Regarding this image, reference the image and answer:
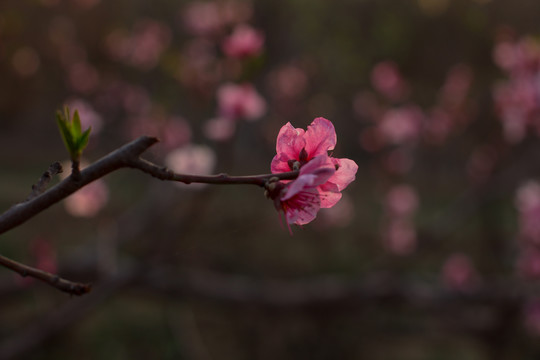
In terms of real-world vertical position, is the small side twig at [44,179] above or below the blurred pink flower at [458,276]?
below

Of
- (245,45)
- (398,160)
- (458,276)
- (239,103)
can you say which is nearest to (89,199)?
(239,103)

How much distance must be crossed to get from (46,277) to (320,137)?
15.4 inches

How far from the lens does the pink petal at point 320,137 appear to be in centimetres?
62

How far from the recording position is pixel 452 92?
3934 mm

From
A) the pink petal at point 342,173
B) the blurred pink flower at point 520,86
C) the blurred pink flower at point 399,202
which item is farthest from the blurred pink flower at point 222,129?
the blurred pink flower at point 399,202

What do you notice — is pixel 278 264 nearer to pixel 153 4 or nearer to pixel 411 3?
pixel 411 3

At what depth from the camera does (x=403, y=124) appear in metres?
4.03

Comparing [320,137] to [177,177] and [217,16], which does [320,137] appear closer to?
[177,177]

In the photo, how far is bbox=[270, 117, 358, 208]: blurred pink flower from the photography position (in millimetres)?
611

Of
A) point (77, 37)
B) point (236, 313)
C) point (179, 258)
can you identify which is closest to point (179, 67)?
point (179, 258)

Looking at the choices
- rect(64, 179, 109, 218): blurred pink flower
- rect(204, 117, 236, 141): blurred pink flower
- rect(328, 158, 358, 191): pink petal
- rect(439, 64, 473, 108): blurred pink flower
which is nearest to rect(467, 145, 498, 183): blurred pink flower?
rect(439, 64, 473, 108): blurred pink flower

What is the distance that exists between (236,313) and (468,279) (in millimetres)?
2294

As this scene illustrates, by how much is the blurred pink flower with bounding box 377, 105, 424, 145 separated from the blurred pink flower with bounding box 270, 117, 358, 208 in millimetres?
3589

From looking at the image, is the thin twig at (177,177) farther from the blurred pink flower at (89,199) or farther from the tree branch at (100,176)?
the blurred pink flower at (89,199)
